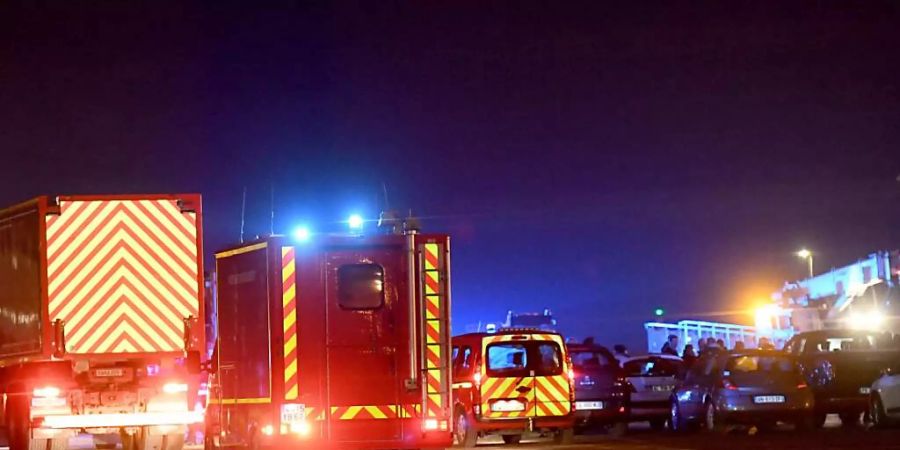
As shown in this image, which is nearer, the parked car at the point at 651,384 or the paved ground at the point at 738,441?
the paved ground at the point at 738,441

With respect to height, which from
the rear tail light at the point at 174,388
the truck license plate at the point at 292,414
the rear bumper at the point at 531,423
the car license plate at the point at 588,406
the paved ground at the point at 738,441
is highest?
the rear tail light at the point at 174,388

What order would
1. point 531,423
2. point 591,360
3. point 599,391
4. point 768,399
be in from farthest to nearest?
point 591,360 → point 599,391 → point 768,399 → point 531,423

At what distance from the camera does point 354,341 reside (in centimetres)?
1669

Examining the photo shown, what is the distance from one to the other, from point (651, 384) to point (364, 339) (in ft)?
38.1

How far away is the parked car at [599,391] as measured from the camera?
24578 mm

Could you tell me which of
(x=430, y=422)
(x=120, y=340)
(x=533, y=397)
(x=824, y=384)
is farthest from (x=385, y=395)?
(x=824, y=384)

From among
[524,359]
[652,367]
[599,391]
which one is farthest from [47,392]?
[652,367]

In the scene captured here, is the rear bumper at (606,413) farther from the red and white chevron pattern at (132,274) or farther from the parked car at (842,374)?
the red and white chevron pattern at (132,274)

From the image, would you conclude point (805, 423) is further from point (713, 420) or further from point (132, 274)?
point (132, 274)

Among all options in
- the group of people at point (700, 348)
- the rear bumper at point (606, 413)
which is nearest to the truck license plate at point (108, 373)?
the rear bumper at point (606, 413)

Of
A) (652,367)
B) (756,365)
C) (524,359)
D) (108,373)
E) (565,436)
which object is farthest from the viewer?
(652,367)

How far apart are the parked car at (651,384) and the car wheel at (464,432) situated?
5166 mm

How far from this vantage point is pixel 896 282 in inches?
1535

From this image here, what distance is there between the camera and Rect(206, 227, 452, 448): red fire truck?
1648cm
